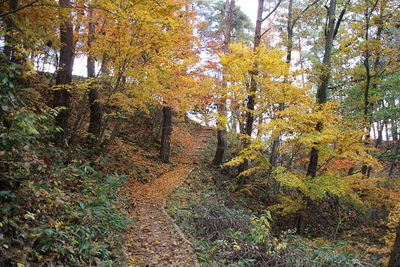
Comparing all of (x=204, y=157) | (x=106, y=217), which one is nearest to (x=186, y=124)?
(x=204, y=157)

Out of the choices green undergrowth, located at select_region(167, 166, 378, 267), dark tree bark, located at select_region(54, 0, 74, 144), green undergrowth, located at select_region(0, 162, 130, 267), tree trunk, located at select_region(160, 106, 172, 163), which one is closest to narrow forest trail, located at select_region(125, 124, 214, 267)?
green undergrowth, located at select_region(167, 166, 378, 267)

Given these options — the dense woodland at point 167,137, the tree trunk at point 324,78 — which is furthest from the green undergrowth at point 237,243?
the tree trunk at point 324,78

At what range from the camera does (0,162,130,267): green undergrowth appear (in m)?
2.58

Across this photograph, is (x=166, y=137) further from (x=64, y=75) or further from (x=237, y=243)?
(x=237, y=243)

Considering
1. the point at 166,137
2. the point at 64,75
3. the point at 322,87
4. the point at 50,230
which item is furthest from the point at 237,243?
the point at 166,137

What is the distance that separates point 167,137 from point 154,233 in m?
7.57

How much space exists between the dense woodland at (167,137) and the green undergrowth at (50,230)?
20 millimetres

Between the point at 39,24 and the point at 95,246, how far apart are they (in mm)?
5835

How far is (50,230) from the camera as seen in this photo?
2.76m

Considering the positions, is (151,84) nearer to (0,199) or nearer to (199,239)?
(199,239)

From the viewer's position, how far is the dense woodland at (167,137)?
3.13m

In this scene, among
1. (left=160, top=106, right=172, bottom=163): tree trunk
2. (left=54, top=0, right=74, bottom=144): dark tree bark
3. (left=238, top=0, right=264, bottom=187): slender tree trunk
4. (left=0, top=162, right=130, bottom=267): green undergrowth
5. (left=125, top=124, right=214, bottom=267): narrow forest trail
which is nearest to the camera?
(left=0, top=162, right=130, bottom=267): green undergrowth

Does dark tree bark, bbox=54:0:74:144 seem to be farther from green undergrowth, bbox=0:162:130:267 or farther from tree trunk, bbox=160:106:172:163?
tree trunk, bbox=160:106:172:163

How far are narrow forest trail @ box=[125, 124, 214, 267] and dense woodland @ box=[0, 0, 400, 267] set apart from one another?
32 centimetres
